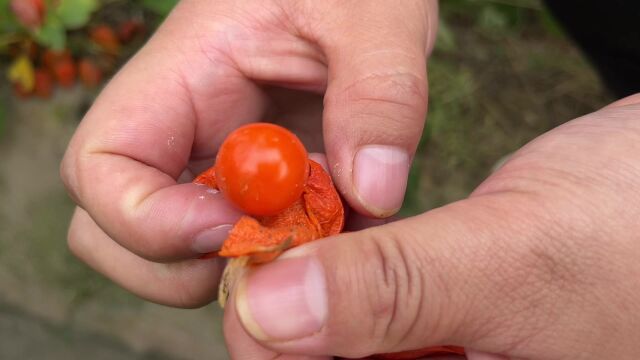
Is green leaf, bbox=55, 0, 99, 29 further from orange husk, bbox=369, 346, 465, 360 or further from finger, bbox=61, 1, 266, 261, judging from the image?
orange husk, bbox=369, 346, 465, 360

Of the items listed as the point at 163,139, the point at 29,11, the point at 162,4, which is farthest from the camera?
the point at 162,4

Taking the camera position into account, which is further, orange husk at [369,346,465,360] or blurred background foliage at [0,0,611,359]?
blurred background foliage at [0,0,611,359]

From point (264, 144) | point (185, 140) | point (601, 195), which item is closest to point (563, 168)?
point (601, 195)

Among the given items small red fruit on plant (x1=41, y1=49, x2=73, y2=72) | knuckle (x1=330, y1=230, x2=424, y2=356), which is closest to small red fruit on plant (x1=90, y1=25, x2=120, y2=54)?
small red fruit on plant (x1=41, y1=49, x2=73, y2=72)

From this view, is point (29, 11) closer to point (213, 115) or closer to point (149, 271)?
point (213, 115)

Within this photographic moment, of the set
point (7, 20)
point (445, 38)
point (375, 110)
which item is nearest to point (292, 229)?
point (375, 110)

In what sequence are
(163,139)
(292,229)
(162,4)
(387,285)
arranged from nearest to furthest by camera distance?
(387,285), (292,229), (163,139), (162,4)
